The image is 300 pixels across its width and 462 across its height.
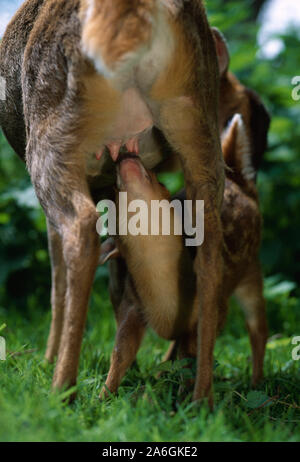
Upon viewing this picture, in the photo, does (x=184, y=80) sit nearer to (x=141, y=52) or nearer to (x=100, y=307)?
(x=141, y=52)

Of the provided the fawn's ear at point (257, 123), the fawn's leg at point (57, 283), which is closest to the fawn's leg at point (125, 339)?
the fawn's leg at point (57, 283)

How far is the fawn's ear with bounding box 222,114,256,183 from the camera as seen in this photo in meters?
3.52

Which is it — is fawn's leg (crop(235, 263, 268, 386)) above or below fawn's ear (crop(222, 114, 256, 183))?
below

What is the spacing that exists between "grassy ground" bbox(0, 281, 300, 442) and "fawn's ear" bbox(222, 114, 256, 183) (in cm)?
108

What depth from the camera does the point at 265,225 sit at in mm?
5871

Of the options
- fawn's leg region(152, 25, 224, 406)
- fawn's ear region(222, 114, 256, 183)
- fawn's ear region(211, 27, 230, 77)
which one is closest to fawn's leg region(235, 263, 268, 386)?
fawn's ear region(222, 114, 256, 183)

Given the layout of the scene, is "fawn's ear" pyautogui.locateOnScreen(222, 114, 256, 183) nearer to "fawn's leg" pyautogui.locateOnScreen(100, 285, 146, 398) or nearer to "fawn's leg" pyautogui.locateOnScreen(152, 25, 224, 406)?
"fawn's leg" pyautogui.locateOnScreen(152, 25, 224, 406)

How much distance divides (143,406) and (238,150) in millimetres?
1715

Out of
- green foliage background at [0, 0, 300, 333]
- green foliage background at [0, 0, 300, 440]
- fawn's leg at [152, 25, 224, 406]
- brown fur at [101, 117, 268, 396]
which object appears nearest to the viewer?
fawn's leg at [152, 25, 224, 406]

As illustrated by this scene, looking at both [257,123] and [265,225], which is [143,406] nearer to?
[257,123]

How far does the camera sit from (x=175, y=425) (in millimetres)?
2279

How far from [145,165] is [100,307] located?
197 centimetres

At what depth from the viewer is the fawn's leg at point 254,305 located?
3566mm
